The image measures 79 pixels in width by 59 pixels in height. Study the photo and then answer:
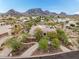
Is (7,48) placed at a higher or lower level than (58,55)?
lower

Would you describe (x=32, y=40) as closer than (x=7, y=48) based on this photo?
No

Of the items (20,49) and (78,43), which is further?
(78,43)

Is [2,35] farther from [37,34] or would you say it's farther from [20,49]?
[20,49]

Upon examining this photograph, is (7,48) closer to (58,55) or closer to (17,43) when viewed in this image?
(17,43)

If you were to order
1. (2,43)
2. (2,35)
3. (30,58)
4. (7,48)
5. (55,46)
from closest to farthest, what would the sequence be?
(30,58)
(55,46)
(7,48)
(2,43)
(2,35)

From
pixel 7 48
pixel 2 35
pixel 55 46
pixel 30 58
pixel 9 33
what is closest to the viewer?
pixel 30 58

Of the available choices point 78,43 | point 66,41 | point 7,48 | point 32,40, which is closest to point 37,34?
point 32,40

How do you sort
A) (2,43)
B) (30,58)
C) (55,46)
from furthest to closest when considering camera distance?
1. (2,43)
2. (55,46)
3. (30,58)

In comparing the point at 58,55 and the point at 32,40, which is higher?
the point at 58,55

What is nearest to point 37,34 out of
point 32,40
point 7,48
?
point 32,40
